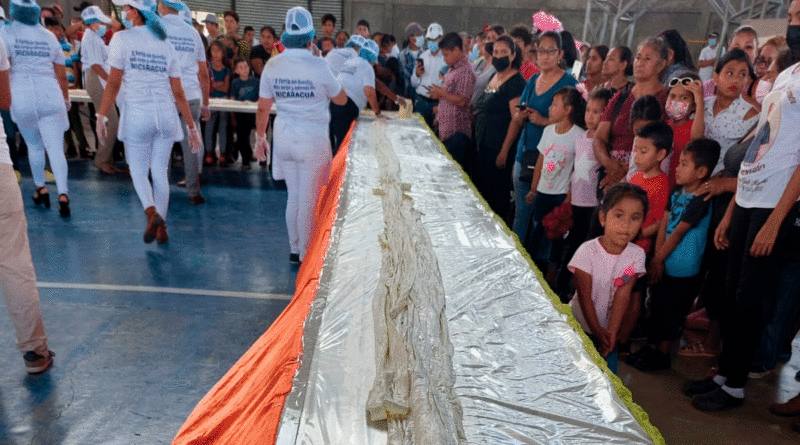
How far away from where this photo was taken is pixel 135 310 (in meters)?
2.69

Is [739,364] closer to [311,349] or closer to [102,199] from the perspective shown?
[311,349]

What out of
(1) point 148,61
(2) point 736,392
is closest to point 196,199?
(1) point 148,61

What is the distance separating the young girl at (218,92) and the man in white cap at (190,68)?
1.22 m

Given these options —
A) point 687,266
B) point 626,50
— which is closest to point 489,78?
point 626,50

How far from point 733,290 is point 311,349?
176cm

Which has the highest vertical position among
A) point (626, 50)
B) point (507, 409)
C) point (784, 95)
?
point (626, 50)

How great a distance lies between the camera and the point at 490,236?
1.87 meters

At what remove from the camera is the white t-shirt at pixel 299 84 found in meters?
3.01

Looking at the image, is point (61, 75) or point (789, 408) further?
point (61, 75)

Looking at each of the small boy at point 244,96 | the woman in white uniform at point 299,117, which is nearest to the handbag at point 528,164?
the woman in white uniform at point 299,117

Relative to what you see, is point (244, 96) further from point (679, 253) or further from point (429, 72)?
point (679, 253)

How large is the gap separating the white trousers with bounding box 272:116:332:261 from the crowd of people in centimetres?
1

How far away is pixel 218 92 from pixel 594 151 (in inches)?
191

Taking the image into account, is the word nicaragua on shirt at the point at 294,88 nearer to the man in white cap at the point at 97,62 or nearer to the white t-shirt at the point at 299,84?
the white t-shirt at the point at 299,84
